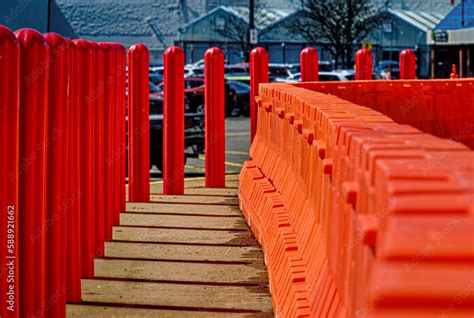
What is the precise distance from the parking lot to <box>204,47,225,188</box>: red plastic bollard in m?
3.11

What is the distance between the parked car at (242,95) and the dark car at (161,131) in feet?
71.9

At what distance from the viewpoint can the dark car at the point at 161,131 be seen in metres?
16.4

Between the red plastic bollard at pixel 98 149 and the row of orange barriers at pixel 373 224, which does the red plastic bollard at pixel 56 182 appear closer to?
the row of orange barriers at pixel 373 224

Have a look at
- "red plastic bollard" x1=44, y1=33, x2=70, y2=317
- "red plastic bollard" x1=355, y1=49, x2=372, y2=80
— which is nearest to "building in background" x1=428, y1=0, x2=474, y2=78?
"red plastic bollard" x1=355, y1=49, x2=372, y2=80

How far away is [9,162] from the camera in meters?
4.98

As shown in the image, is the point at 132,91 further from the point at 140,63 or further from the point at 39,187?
the point at 39,187

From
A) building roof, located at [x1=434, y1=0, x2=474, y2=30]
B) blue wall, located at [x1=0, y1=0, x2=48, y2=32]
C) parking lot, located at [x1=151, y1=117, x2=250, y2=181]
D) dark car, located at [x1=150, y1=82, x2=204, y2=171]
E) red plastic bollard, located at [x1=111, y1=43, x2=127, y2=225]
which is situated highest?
building roof, located at [x1=434, y1=0, x2=474, y2=30]

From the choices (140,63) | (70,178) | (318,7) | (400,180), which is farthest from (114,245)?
(318,7)

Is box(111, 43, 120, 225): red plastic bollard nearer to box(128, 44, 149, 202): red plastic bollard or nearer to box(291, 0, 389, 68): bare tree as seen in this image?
box(128, 44, 149, 202): red plastic bollard

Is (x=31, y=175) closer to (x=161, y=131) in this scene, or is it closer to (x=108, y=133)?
(x=108, y=133)

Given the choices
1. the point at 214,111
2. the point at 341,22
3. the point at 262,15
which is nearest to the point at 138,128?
the point at 214,111

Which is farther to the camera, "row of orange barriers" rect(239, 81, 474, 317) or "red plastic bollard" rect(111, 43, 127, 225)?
"red plastic bollard" rect(111, 43, 127, 225)

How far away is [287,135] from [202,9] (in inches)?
3096

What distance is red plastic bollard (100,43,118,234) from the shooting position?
8711mm
